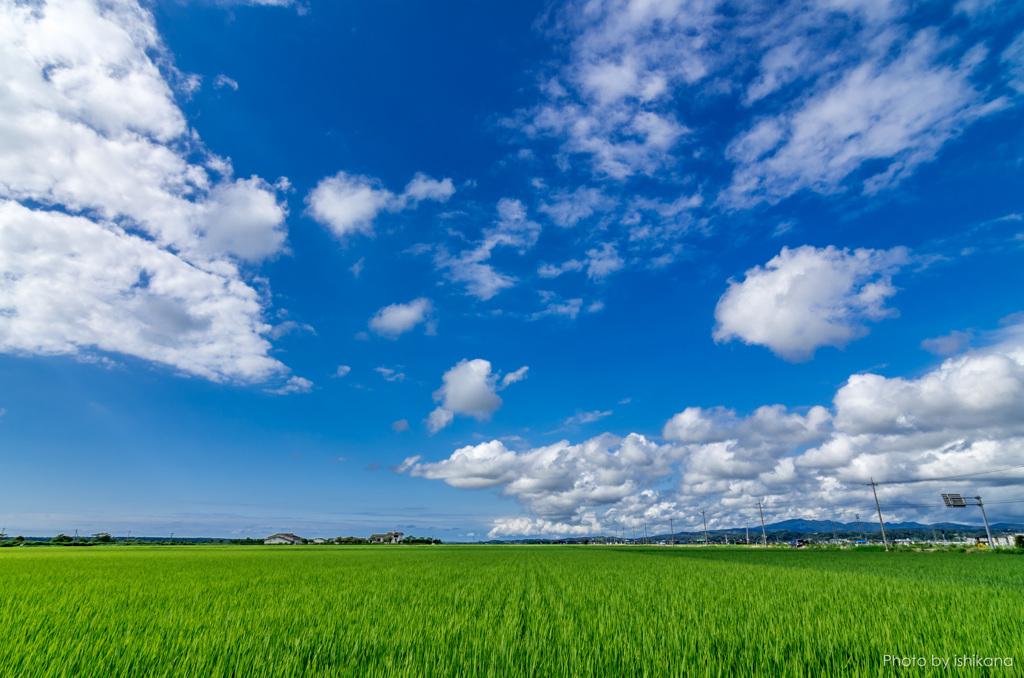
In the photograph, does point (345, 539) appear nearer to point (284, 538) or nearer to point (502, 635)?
point (284, 538)

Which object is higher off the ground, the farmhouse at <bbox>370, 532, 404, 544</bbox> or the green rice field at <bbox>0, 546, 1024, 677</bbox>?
the green rice field at <bbox>0, 546, 1024, 677</bbox>

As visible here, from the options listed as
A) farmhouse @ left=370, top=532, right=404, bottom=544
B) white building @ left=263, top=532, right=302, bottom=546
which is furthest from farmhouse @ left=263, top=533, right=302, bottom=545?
farmhouse @ left=370, top=532, right=404, bottom=544

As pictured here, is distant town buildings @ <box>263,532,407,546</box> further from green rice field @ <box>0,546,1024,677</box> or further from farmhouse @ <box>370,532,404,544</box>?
green rice field @ <box>0,546,1024,677</box>

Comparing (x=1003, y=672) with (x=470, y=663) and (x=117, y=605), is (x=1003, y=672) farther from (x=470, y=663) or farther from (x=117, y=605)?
(x=117, y=605)

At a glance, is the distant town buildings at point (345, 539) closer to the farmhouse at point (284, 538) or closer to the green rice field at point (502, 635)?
the farmhouse at point (284, 538)

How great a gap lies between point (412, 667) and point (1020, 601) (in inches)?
506

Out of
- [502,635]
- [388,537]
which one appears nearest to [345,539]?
[388,537]

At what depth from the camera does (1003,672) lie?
13.3 ft

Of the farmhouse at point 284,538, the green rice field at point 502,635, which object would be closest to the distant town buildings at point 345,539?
the farmhouse at point 284,538

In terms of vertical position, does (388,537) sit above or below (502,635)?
below

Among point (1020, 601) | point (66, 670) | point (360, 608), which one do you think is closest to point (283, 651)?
point (66, 670)

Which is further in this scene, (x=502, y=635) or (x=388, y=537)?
(x=388, y=537)

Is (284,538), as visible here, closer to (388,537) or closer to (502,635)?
(388,537)

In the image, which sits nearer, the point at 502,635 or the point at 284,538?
the point at 502,635
